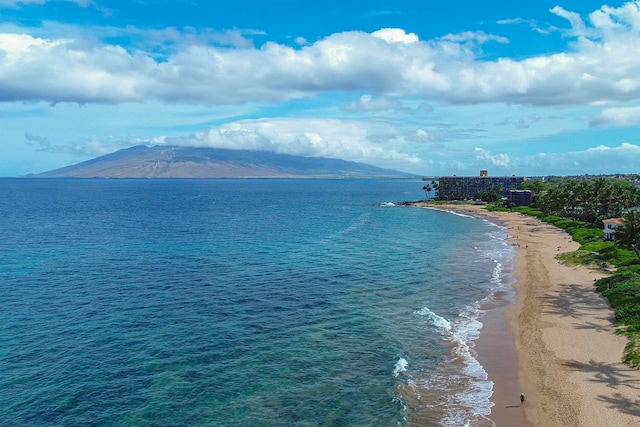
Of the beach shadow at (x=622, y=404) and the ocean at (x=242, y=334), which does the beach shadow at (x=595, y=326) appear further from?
the beach shadow at (x=622, y=404)

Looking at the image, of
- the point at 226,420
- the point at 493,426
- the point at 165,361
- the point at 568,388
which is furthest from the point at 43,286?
the point at 568,388

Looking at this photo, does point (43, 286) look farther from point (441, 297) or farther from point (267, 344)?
point (441, 297)

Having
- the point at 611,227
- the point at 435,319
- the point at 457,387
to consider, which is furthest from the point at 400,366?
the point at 611,227

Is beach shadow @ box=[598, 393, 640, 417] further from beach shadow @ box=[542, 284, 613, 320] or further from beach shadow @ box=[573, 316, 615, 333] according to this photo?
beach shadow @ box=[542, 284, 613, 320]

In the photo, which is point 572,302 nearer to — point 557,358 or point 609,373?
point 557,358

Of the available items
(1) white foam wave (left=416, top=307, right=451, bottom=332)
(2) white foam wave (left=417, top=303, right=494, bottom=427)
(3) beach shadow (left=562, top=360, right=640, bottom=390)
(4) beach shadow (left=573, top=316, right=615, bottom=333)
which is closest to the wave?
(2) white foam wave (left=417, top=303, right=494, bottom=427)
